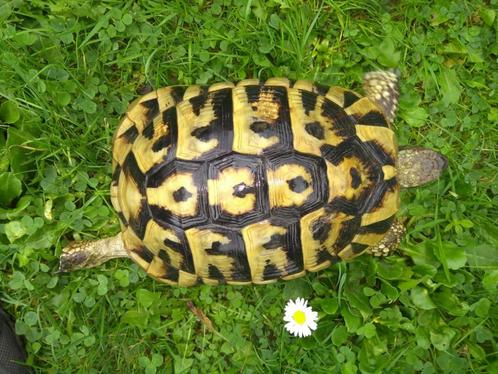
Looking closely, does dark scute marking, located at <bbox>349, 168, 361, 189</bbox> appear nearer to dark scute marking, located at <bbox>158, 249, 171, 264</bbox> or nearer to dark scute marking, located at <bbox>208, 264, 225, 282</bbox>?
dark scute marking, located at <bbox>208, 264, 225, 282</bbox>

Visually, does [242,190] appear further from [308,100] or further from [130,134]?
[130,134]

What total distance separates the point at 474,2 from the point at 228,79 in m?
1.42

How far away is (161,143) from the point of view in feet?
7.61

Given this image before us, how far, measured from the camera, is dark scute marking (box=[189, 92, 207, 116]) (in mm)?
2354

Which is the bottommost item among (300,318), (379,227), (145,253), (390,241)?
(300,318)

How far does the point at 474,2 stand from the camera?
2.99 meters

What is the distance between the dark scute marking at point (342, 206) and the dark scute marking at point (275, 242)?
23 centimetres

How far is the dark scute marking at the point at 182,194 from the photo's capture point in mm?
2209

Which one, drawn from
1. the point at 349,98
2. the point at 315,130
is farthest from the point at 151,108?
the point at 349,98

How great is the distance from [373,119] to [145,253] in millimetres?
1235

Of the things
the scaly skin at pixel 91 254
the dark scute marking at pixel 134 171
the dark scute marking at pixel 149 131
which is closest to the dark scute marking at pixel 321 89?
the dark scute marking at pixel 149 131

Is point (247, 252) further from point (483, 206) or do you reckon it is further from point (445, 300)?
point (483, 206)

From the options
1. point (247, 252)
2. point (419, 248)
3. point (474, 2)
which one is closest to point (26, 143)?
point (247, 252)

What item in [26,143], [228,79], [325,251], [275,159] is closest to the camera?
[275,159]
